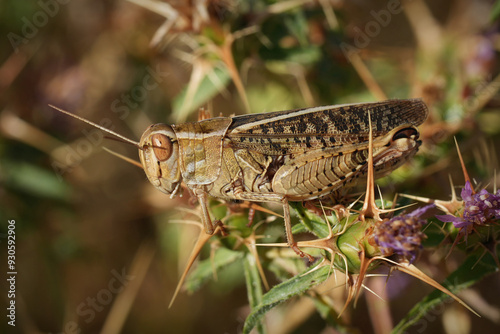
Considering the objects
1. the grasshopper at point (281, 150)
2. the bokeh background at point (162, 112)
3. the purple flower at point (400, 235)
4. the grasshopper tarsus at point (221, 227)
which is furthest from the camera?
the bokeh background at point (162, 112)

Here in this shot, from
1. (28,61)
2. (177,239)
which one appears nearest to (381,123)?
(177,239)

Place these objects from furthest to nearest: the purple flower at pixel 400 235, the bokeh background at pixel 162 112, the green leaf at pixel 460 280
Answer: the bokeh background at pixel 162 112
the green leaf at pixel 460 280
the purple flower at pixel 400 235

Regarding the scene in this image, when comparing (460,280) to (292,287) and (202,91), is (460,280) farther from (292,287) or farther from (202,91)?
(202,91)

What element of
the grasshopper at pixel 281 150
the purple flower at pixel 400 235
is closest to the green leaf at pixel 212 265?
the grasshopper at pixel 281 150

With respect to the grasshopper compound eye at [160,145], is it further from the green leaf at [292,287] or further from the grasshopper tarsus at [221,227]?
the green leaf at [292,287]

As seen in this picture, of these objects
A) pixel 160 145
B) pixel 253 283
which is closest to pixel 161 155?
pixel 160 145

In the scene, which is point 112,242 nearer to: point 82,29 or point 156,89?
point 156,89

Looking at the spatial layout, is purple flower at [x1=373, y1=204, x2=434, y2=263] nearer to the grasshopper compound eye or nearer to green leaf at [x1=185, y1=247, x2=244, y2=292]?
green leaf at [x1=185, y1=247, x2=244, y2=292]

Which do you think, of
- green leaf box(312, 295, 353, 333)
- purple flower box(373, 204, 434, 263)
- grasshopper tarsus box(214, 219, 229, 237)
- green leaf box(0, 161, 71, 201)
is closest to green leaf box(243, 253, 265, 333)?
grasshopper tarsus box(214, 219, 229, 237)

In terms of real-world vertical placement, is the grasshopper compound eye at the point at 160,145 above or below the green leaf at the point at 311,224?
above
